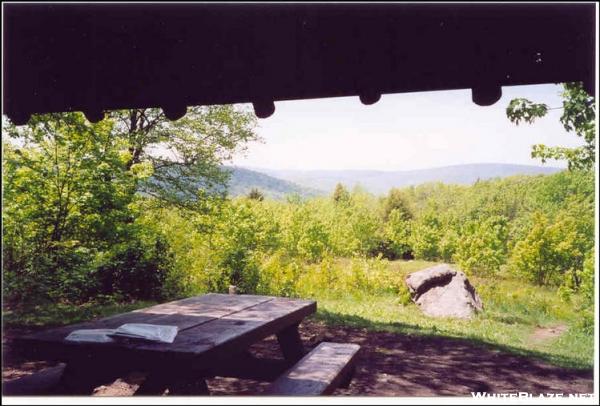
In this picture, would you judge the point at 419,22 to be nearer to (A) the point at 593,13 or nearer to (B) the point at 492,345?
(A) the point at 593,13

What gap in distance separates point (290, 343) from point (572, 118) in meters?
6.40

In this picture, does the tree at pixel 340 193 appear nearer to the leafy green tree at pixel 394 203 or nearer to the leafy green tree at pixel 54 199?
the leafy green tree at pixel 394 203

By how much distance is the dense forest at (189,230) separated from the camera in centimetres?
605

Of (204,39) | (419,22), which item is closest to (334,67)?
(419,22)

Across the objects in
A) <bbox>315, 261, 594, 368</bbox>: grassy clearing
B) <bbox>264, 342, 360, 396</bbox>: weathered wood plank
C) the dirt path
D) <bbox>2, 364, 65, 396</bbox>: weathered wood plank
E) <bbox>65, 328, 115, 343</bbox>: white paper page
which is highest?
<bbox>65, 328, 115, 343</bbox>: white paper page

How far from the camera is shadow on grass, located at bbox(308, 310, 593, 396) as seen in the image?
482cm

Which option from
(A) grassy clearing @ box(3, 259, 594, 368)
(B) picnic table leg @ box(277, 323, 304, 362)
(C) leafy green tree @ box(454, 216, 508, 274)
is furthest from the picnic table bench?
(C) leafy green tree @ box(454, 216, 508, 274)

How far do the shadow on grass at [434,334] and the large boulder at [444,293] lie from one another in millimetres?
1518

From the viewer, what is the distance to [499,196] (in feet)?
71.8

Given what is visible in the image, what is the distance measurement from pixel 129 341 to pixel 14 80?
1.72 metres

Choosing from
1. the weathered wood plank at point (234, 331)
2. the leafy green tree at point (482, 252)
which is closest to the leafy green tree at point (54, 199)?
the weathered wood plank at point (234, 331)

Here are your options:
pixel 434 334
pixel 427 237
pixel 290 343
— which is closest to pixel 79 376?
pixel 290 343

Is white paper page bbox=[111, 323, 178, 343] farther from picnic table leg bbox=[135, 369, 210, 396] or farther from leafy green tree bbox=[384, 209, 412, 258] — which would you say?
leafy green tree bbox=[384, 209, 412, 258]

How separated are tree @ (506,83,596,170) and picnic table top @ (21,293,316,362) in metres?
5.92
